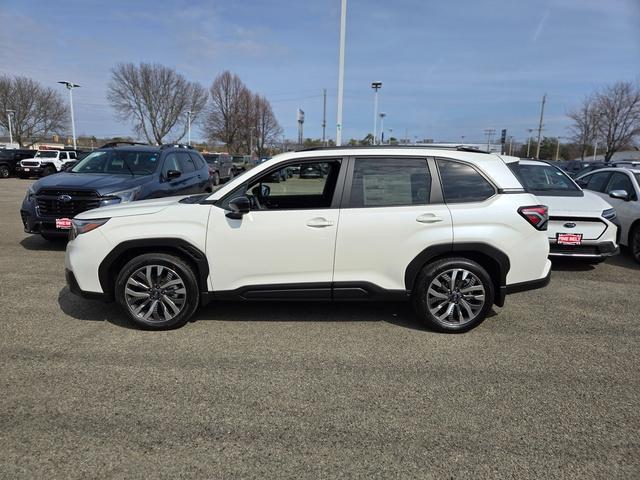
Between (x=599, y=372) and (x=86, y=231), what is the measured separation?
4779mm

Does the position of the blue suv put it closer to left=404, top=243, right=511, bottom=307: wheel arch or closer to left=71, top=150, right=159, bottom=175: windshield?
left=71, top=150, right=159, bottom=175: windshield

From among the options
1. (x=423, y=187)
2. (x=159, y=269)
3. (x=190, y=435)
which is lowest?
(x=190, y=435)

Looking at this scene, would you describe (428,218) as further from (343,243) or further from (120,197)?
(120,197)

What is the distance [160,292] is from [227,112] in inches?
2721

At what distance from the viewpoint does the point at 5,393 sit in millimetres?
3094

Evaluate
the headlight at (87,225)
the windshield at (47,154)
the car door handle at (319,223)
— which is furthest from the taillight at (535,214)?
the windshield at (47,154)

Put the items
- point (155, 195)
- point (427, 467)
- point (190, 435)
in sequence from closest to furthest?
point (427, 467) < point (190, 435) < point (155, 195)

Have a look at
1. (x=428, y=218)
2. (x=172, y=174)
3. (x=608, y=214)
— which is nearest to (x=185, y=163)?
(x=172, y=174)

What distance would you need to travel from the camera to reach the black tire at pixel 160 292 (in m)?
4.15

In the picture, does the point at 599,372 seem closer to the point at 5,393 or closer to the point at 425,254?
the point at 425,254

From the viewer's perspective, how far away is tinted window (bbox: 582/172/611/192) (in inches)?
343

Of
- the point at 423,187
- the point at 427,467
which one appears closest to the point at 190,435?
the point at 427,467

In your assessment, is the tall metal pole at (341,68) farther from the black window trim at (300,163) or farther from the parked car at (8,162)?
the parked car at (8,162)

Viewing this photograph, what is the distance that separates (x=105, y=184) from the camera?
23.3ft
